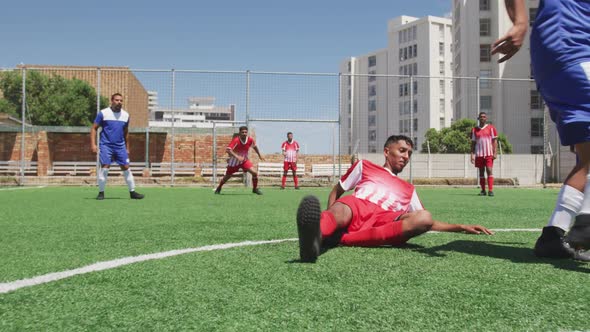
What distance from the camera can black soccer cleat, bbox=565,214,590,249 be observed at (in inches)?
108

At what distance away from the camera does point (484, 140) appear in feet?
42.7

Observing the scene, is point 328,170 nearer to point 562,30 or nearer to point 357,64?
point 562,30

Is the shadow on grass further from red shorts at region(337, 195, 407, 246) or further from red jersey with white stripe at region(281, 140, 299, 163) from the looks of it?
red jersey with white stripe at region(281, 140, 299, 163)

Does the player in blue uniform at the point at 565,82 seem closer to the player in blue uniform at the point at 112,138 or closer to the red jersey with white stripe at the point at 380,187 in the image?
the red jersey with white stripe at the point at 380,187

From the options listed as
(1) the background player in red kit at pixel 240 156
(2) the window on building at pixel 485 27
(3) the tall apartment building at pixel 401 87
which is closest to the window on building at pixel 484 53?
(2) the window on building at pixel 485 27

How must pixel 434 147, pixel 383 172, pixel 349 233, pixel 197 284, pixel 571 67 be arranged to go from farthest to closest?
pixel 434 147, pixel 383 172, pixel 349 233, pixel 571 67, pixel 197 284

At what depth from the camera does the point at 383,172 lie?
3.77 m

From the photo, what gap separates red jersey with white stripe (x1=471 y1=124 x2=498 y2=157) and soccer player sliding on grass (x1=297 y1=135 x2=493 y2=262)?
32.2 ft

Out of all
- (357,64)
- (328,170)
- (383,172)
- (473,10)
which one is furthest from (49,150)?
(357,64)

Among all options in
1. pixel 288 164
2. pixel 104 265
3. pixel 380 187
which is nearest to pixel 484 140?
pixel 288 164

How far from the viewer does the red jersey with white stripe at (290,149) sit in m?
17.6

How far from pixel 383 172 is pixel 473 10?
2391 inches

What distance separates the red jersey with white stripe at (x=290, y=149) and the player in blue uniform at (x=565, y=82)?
14.4 metres

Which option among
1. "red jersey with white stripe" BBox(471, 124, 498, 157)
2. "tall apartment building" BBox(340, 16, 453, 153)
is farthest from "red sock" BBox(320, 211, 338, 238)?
"tall apartment building" BBox(340, 16, 453, 153)
